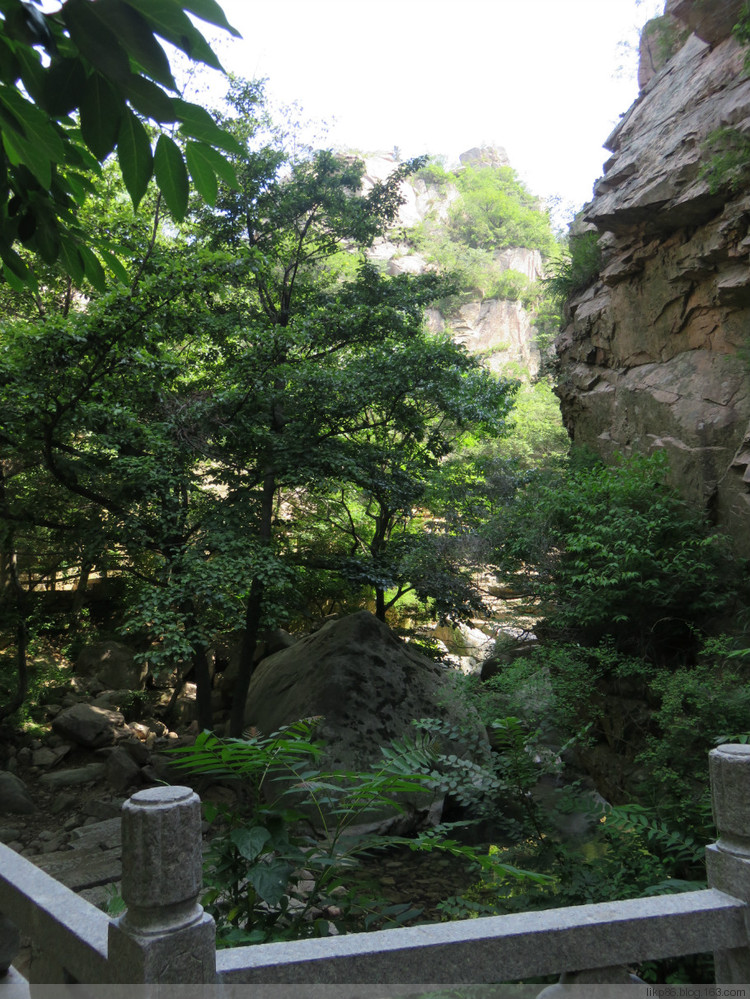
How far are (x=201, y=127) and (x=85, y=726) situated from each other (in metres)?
9.48

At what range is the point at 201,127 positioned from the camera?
1299 mm

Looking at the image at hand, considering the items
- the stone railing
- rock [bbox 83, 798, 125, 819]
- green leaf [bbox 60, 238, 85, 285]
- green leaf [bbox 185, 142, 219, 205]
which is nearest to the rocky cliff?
rock [bbox 83, 798, 125, 819]

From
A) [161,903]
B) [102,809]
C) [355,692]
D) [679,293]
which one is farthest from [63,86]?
[679,293]

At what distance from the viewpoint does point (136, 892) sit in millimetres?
1340

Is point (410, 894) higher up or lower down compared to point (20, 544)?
lower down

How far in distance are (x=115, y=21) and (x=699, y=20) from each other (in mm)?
9571

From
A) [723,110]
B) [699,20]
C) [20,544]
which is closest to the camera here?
[723,110]

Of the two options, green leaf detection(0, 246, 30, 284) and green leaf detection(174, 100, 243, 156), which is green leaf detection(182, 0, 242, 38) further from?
green leaf detection(0, 246, 30, 284)

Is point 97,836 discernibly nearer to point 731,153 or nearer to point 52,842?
point 52,842

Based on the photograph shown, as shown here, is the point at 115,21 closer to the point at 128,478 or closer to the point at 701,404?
the point at 128,478

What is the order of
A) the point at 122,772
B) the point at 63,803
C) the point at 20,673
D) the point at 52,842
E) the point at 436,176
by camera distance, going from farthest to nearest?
the point at 436,176 → the point at 20,673 → the point at 122,772 → the point at 63,803 → the point at 52,842

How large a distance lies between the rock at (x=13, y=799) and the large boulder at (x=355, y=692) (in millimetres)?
2601

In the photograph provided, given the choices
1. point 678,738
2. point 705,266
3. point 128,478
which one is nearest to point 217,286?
point 128,478

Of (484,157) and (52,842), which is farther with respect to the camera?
(484,157)
